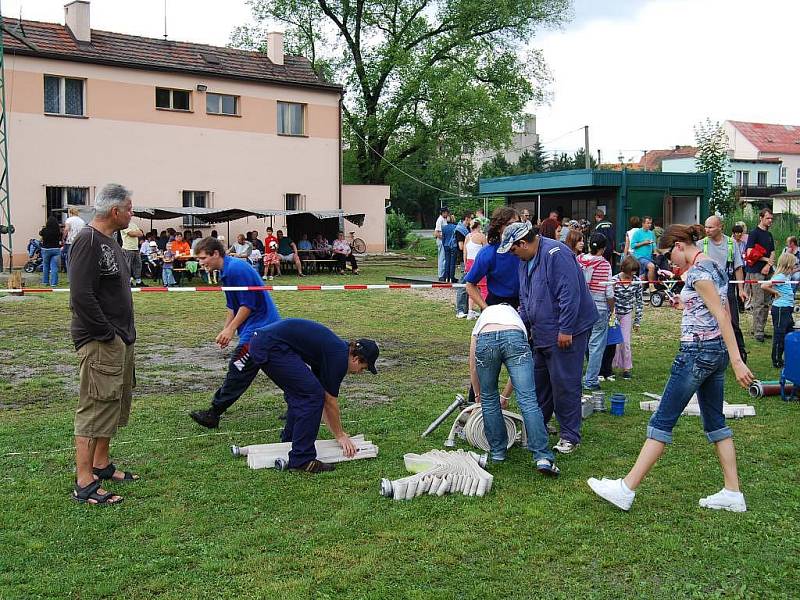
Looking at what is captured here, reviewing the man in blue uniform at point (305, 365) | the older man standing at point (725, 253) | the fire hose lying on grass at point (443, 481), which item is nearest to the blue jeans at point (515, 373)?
the fire hose lying on grass at point (443, 481)

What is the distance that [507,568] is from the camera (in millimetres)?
4367

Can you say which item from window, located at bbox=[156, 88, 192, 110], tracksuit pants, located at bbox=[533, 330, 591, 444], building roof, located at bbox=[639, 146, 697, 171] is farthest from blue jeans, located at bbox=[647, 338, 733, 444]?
building roof, located at bbox=[639, 146, 697, 171]

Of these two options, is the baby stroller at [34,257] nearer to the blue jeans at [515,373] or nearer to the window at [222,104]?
the window at [222,104]

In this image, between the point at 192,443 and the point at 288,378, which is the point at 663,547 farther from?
the point at 192,443

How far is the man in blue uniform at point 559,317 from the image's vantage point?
631cm

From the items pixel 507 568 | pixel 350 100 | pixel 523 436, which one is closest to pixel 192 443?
pixel 523 436

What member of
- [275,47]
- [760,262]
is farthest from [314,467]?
[275,47]

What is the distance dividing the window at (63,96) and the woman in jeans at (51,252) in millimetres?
8339

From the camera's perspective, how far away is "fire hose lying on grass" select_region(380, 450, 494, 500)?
5449 mm

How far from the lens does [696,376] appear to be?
16.8ft

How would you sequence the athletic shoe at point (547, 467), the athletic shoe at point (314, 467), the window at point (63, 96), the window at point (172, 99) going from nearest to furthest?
the athletic shoe at point (547, 467) → the athletic shoe at point (314, 467) → the window at point (63, 96) → the window at point (172, 99)

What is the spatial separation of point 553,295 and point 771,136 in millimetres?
70339

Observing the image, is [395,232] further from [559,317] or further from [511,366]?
[511,366]

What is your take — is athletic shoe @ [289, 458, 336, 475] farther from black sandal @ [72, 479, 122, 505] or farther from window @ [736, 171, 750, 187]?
window @ [736, 171, 750, 187]
